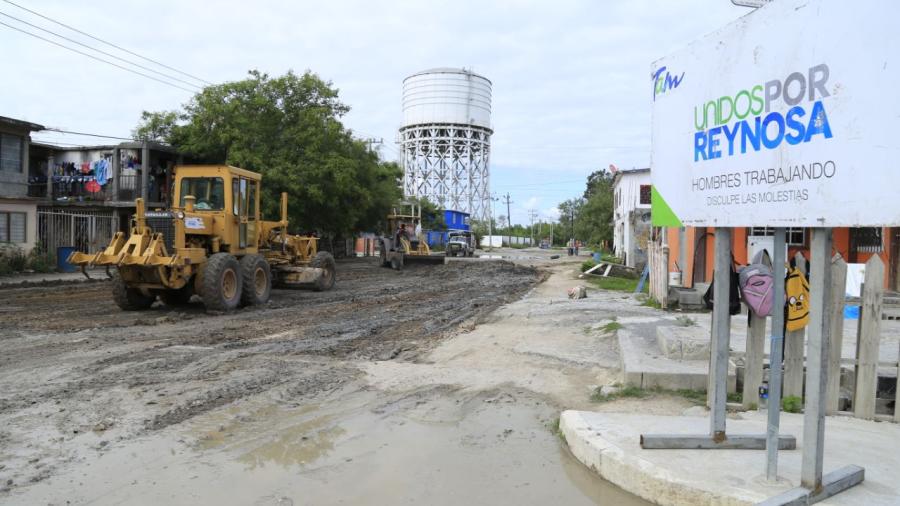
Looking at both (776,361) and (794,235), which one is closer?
(776,361)

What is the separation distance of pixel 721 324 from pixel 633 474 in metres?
1.21

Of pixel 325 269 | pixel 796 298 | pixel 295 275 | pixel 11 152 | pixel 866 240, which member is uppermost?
pixel 11 152

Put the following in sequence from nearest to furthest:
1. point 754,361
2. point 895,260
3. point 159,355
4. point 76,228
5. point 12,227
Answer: point 754,361 → point 159,355 → point 895,260 → point 12,227 → point 76,228

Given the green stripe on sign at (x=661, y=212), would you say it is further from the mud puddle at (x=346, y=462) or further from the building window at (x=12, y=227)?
the building window at (x=12, y=227)

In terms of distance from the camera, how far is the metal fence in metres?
23.1

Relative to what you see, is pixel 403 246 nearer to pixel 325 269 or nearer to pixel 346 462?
pixel 325 269

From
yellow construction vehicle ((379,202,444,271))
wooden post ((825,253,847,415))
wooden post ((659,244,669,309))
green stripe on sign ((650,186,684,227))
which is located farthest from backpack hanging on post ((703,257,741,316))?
yellow construction vehicle ((379,202,444,271))

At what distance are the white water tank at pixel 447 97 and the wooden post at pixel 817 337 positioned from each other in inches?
2392

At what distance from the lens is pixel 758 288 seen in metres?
4.46

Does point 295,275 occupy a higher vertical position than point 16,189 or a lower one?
lower

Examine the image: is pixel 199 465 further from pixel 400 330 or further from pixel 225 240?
pixel 225 240

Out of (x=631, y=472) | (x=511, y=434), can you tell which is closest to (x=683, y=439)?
(x=631, y=472)

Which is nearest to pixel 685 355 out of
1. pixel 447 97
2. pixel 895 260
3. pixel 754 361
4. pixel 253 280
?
pixel 754 361

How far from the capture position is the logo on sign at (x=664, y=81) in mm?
4715
